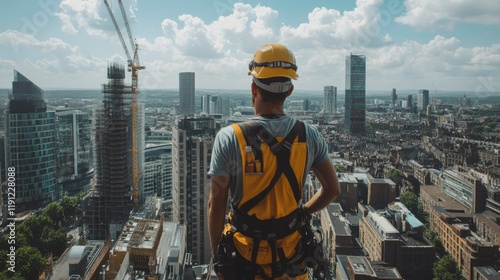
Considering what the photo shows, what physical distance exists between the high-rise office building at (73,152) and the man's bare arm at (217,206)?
1640 centimetres

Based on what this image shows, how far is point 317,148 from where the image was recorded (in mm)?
1176

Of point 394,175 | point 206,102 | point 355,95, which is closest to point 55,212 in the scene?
point 394,175

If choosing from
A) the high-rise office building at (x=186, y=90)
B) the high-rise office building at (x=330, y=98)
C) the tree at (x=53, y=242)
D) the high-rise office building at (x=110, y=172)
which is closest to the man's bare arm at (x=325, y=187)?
the tree at (x=53, y=242)

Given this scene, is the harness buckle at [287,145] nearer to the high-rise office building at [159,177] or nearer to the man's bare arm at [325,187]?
the man's bare arm at [325,187]

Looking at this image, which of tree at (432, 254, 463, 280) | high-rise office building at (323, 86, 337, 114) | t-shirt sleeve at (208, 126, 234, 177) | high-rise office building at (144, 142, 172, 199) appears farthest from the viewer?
high-rise office building at (323, 86, 337, 114)

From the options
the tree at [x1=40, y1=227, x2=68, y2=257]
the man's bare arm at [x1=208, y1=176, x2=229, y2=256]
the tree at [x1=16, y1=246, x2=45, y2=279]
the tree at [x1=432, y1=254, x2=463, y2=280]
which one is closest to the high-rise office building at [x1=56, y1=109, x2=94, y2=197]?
the tree at [x1=40, y1=227, x2=68, y2=257]

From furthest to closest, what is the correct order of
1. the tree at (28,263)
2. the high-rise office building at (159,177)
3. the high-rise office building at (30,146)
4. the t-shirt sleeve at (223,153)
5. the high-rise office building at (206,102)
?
1. the high-rise office building at (206,102)
2. the high-rise office building at (159,177)
3. the high-rise office building at (30,146)
4. the tree at (28,263)
5. the t-shirt sleeve at (223,153)

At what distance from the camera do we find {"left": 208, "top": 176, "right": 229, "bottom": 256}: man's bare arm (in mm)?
1071

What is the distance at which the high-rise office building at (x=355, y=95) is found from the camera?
3416cm

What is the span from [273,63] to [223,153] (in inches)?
11.0

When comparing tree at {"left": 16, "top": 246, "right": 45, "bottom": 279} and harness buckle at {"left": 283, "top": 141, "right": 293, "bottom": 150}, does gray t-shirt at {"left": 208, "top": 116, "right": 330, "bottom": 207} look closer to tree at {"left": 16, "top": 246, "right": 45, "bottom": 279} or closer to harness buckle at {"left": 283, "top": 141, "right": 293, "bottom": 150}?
harness buckle at {"left": 283, "top": 141, "right": 293, "bottom": 150}

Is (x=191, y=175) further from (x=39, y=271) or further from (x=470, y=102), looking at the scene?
(x=470, y=102)

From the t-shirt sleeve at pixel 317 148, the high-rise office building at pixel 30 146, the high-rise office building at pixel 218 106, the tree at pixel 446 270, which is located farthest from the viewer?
the high-rise office building at pixel 218 106

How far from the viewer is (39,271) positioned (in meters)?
8.93
